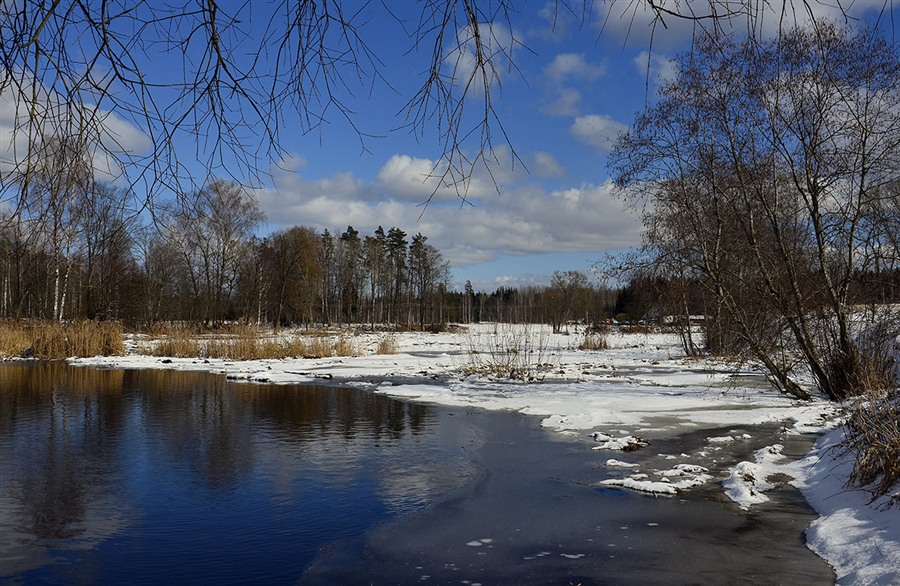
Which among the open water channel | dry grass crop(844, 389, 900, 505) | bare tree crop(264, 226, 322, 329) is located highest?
bare tree crop(264, 226, 322, 329)

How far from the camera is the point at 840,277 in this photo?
1170 cm

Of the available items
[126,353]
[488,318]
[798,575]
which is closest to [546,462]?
[798,575]

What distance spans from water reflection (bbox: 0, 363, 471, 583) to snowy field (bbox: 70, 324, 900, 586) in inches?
86.7

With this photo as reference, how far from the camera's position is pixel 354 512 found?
19.3ft

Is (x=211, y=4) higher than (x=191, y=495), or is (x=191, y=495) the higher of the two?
(x=211, y=4)

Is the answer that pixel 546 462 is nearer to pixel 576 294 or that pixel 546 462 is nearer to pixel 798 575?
pixel 798 575

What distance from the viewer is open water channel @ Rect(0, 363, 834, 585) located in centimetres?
457

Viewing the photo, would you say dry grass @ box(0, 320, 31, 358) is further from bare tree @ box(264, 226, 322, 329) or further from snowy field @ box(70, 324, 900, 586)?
bare tree @ box(264, 226, 322, 329)

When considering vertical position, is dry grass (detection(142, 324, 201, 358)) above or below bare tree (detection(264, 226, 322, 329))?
below

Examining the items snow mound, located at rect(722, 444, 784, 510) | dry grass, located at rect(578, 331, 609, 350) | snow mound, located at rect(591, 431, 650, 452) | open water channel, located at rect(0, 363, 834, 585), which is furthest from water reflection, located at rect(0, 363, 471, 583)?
dry grass, located at rect(578, 331, 609, 350)

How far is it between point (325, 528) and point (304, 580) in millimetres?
1041

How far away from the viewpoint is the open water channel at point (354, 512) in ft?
15.0

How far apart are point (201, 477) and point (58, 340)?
18.3 m

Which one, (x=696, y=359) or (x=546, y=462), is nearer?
(x=546, y=462)
